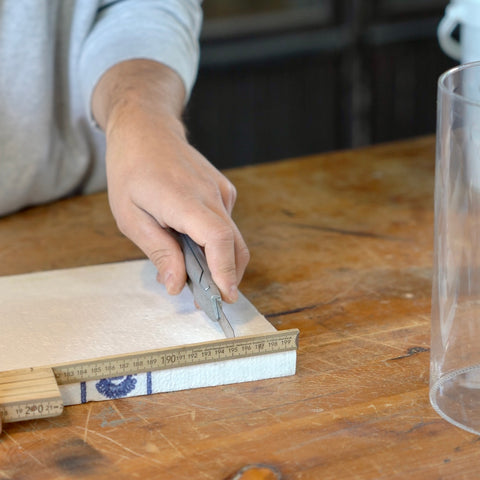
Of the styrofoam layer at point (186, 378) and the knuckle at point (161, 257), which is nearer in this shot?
the styrofoam layer at point (186, 378)

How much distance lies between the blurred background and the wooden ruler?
6.36ft

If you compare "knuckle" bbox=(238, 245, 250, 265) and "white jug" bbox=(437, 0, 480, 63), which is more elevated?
"white jug" bbox=(437, 0, 480, 63)

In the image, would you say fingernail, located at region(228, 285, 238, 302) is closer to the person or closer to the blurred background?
the person

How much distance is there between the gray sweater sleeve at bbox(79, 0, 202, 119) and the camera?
1.13m

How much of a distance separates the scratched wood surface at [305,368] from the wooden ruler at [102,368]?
0.07 ft

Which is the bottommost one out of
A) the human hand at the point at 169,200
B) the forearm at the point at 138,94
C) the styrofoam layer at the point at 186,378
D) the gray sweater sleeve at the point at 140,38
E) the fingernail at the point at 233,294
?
the styrofoam layer at the point at 186,378

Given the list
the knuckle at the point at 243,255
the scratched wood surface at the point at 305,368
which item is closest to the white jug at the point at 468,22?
the scratched wood surface at the point at 305,368

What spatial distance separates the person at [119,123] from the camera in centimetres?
84

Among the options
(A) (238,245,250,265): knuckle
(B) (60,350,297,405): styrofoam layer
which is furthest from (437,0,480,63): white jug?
(B) (60,350,297,405): styrofoam layer

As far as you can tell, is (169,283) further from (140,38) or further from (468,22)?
(468,22)

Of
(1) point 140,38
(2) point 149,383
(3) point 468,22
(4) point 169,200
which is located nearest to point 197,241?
(4) point 169,200

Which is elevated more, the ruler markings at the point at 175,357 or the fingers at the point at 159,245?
the fingers at the point at 159,245

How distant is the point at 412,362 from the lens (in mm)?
773

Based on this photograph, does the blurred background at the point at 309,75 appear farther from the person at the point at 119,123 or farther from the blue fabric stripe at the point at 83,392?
the blue fabric stripe at the point at 83,392
